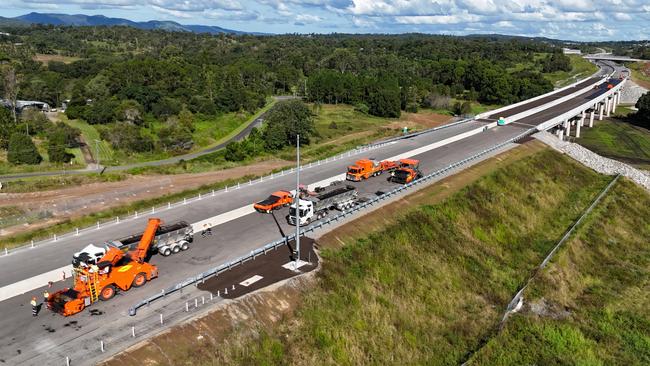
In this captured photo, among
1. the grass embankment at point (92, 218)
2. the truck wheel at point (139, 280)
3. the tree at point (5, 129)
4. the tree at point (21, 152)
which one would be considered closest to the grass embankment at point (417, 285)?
the truck wheel at point (139, 280)

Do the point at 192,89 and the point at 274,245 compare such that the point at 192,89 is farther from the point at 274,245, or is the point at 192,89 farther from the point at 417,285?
the point at 417,285

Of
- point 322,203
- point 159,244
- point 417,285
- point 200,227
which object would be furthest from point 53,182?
point 417,285

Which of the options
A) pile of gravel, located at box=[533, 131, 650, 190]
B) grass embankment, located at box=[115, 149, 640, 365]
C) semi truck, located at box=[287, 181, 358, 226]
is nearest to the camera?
grass embankment, located at box=[115, 149, 640, 365]

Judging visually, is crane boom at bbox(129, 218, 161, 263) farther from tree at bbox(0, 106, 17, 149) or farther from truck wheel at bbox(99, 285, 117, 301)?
tree at bbox(0, 106, 17, 149)

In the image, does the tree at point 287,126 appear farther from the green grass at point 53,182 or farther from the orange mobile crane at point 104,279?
the orange mobile crane at point 104,279

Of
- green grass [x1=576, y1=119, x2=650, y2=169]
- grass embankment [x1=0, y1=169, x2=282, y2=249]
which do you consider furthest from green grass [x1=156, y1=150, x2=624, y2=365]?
green grass [x1=576, y1=119, x2=650, y2=169]

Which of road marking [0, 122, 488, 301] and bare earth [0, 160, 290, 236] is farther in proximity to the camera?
bare earth [0, 160, 290, 236]

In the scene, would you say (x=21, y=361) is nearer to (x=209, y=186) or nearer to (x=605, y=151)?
(x=209, y=186)

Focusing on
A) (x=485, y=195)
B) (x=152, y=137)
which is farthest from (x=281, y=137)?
(x=485, y=195)
